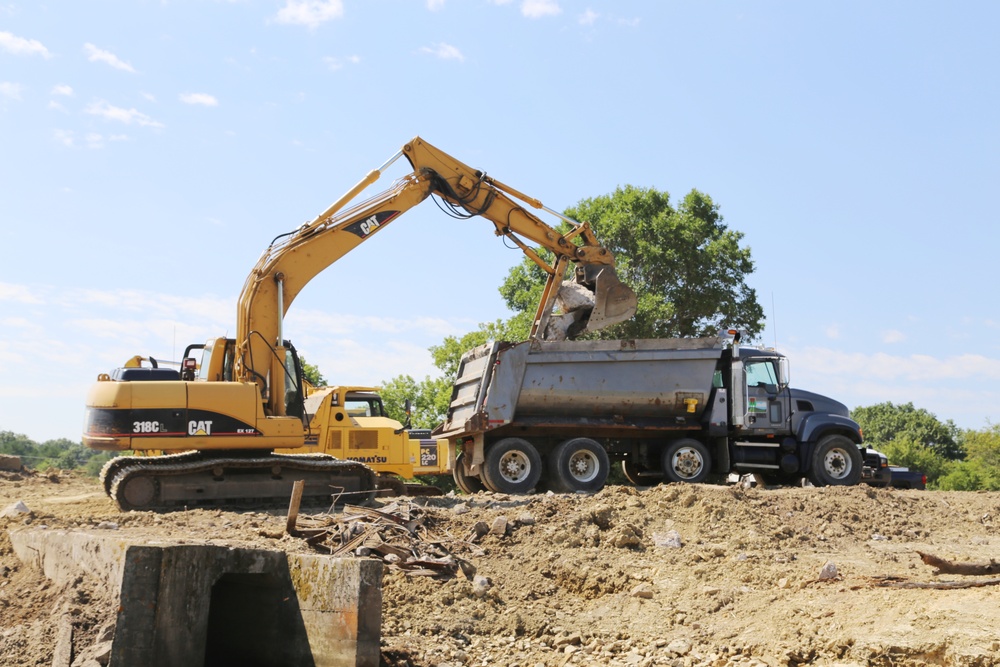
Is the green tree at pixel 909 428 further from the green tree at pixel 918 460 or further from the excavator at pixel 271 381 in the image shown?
the excavator at pixel 271 381

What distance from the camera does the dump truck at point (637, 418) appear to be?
15.6 m

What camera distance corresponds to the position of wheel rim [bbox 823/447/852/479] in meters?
16.7

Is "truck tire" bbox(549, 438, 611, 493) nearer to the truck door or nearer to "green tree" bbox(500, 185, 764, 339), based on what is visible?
the truck door

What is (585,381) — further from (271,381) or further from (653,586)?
(653,586)

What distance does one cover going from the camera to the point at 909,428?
69938 mm

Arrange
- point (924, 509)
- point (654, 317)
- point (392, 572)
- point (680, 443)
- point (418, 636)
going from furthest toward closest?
point (654, 317), point (680, 443), point (924, 509), point (392, 572), point (418, 636)

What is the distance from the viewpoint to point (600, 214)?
33406mm

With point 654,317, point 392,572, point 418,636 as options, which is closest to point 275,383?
point 392,572

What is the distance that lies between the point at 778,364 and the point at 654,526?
696cm

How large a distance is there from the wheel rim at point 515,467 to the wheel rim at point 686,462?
2.52 metres

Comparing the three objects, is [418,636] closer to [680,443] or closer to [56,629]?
[56,629]

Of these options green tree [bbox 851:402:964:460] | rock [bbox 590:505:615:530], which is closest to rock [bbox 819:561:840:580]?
rock [bbox 590:505:615:530]

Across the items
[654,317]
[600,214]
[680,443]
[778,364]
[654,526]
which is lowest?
[654,526]

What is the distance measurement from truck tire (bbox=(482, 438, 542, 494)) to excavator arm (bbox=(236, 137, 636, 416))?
2064 mm
